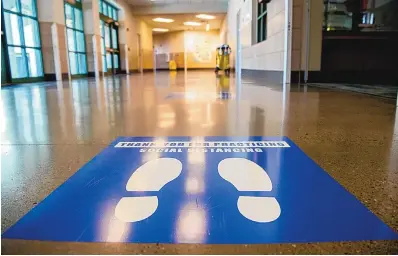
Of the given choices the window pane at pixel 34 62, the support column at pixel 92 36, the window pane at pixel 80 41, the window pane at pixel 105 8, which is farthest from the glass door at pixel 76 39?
the window pane at pixel 105 8

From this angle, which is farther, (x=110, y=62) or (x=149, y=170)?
(x=110, y=62)

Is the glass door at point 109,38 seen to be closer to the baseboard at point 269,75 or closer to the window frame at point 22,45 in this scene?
the window frame at point 22,45

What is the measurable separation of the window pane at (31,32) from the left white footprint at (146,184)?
9595 millimetres

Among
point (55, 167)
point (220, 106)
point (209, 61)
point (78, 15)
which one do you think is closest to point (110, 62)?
point (78, 15)

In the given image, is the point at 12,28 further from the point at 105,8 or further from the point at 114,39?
the point at 114,39

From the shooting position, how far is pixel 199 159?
4.38 feet

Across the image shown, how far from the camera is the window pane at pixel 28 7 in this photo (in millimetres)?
8867

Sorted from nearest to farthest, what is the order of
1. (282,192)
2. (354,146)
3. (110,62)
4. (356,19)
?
(282,192)
(354,146)
(356,19)
(110,62)

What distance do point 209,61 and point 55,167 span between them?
27518 millimetres

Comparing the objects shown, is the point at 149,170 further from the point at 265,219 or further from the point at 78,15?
the point at 78,15

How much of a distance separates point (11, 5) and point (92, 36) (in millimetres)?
4885

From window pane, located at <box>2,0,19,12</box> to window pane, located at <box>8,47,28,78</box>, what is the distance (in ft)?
3.40

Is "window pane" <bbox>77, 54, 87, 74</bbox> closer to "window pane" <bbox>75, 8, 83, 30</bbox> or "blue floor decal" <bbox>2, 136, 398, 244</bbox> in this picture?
"window pane" <bbox>75, 8, 83, 30</bbox>

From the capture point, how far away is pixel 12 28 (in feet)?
27.3
